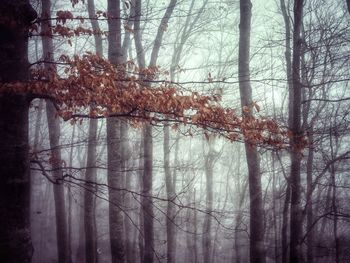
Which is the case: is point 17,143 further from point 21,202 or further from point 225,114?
point 225,114

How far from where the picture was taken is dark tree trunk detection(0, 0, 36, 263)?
173 inches

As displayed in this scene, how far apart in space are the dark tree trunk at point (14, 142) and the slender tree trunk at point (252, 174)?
4136mm

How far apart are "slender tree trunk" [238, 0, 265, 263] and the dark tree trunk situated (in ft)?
13.6

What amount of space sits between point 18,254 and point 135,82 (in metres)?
2.73

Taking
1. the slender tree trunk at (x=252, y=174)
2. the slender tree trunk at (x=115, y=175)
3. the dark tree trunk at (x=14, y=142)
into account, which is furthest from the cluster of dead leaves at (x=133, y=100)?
the slender tree trunk at (x=115, y=175)

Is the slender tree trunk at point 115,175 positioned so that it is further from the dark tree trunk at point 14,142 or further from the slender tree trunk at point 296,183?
the slender tree trunk at point 296,183

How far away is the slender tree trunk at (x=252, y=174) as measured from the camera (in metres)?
7.27

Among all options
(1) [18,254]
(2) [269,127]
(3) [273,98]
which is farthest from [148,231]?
(3) [273,98]

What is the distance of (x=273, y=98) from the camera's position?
21.7 m

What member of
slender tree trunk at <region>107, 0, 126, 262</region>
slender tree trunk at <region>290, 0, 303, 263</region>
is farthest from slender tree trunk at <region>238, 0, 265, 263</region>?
slender tree trunk at <region>107, 0, 126, 262</region>

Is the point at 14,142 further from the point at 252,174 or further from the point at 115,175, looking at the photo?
the point at 252,174

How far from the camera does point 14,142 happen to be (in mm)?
4566

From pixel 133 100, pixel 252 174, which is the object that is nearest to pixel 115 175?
pixel 252 174

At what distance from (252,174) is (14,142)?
200 inches
